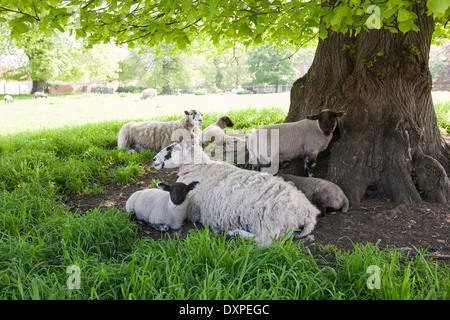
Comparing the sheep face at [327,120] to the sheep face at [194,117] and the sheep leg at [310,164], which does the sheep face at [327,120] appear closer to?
the sheep leg at [310,164]

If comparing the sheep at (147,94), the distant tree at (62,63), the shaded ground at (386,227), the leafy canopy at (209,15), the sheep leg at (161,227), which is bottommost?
the sheep leg at (161,227)

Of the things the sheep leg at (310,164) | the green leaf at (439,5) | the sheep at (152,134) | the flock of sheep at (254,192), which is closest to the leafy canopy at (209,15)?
the green leaf at (439,5)

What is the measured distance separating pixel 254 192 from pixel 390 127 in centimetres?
258

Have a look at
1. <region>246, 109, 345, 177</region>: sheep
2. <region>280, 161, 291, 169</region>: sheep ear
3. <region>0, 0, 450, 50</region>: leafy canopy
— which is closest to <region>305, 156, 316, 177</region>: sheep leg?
<region>246, 109, 345, 177</region>: sheep

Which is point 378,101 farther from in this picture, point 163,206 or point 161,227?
point 161,227

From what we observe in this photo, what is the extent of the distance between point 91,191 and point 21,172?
1.42 metres

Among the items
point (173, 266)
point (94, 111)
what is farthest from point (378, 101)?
point (94, 111)

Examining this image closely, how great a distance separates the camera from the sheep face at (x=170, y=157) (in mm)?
4457

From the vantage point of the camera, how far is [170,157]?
4484mm

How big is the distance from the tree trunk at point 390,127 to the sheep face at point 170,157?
7.94 ft

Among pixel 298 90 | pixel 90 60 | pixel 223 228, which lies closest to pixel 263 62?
pixel 90 60

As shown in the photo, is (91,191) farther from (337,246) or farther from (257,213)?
(337,246)

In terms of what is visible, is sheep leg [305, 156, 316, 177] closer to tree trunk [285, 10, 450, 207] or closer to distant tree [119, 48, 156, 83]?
tree trunk [285, 10, 450, 207]

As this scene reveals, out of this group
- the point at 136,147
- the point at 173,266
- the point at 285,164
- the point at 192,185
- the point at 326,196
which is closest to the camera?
the point at 173,266
